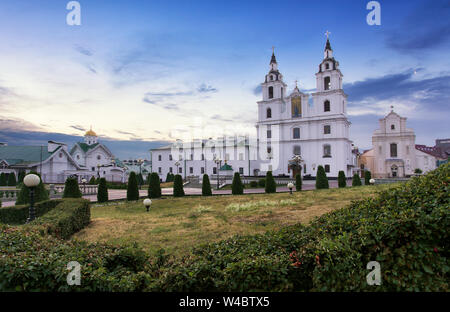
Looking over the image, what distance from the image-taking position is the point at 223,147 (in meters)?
52.7

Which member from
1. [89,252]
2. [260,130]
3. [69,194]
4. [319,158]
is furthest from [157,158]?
[89,252]

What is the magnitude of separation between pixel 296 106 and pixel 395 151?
18577mm

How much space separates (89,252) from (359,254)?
341cm

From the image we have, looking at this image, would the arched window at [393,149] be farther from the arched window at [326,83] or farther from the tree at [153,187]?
the tree at [153,187]

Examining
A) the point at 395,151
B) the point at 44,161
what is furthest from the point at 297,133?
the point at 44,161

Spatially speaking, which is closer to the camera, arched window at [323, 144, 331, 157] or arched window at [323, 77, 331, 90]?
arched window at [323, 77, 331, 90]

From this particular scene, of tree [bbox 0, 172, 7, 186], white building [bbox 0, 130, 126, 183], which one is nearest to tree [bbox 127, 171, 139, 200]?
white building [bbox 0, 130, 126, 183]

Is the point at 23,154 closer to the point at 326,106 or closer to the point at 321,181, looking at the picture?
the point at 321,181

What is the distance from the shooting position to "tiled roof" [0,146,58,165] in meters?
34.2

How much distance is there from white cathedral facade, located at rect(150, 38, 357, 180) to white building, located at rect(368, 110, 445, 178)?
179 inches

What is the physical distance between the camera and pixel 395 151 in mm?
45219

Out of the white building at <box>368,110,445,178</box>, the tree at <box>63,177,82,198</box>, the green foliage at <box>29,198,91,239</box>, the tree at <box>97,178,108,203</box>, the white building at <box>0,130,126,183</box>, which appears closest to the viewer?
the green foliage at <box>29,198,91,239</box>

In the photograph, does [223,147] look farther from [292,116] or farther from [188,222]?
[188,222]

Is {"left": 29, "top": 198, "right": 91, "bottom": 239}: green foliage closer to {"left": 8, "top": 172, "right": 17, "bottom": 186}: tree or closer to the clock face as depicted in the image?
{"left": 8, "top": 172, "right": 17, "bottom": 186}: tree
